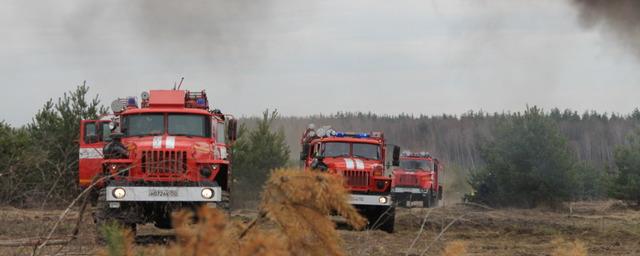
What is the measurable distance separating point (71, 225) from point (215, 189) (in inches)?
97.6

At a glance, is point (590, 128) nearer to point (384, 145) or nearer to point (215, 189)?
point (384, 145)

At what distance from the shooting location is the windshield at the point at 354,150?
87.5ft

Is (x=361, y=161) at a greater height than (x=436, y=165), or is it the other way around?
(x=361, y=161)

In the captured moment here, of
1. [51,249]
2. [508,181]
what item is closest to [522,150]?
[508,181]

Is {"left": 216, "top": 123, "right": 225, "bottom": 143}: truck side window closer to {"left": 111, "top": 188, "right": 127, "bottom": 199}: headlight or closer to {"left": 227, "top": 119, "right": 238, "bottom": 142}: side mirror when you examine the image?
{"left": 227, "top": 119, "right": 238, "bottom": 142}: side mirror

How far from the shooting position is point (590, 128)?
405 ft

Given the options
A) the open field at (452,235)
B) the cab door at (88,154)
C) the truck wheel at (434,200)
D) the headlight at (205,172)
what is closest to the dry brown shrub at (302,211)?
the open field at (452,235)

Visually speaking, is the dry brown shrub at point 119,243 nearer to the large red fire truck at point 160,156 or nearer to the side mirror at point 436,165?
the large red fire truck at point 160,156

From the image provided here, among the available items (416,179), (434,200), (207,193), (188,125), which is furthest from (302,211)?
(434,200)

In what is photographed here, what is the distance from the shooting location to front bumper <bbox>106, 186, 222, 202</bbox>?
705 inches

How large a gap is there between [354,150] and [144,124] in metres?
7.34

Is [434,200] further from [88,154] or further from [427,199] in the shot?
[88,154]

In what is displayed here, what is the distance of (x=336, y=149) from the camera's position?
26734 mm

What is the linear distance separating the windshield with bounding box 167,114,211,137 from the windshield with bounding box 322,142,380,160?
6.25 metres
